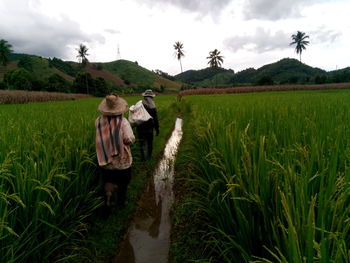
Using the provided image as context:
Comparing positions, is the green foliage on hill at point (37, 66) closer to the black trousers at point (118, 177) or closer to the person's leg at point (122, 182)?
the person's leg at point (122, 182)

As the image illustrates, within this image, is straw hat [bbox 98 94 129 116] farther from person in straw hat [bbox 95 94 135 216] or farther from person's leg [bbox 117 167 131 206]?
person's leg [bbox 117 167 131 206]

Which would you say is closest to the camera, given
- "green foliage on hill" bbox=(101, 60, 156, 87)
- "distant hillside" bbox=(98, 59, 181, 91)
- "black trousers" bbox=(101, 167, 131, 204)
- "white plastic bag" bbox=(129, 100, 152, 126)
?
"black trousers" bbox=(101, 167, 131, 204)

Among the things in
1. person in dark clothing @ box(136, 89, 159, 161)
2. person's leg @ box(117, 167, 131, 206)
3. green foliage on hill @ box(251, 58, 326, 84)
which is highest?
green foliage on hill @ box(251, 58, 326, 84)

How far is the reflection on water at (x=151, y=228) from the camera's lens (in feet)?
8.22

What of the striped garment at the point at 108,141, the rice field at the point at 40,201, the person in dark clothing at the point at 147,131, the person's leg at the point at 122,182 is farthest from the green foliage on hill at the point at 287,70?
the rice field at the point at 40,201

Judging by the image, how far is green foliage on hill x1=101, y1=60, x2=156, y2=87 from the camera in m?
95.1

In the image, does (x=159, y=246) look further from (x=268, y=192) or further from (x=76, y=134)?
(x=76, y=134)

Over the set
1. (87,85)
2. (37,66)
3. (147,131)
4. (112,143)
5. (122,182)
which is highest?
(37,66)

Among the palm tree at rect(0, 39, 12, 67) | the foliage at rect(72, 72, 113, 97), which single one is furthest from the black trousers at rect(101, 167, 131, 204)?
the palm tree at rect(0, 39, 12, 67)

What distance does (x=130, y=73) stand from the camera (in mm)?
104688

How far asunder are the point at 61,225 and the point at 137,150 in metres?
3.94

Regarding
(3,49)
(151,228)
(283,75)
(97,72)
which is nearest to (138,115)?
(151,228)

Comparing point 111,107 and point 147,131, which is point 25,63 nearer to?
point 147,131

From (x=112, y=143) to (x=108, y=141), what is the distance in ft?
0.20
